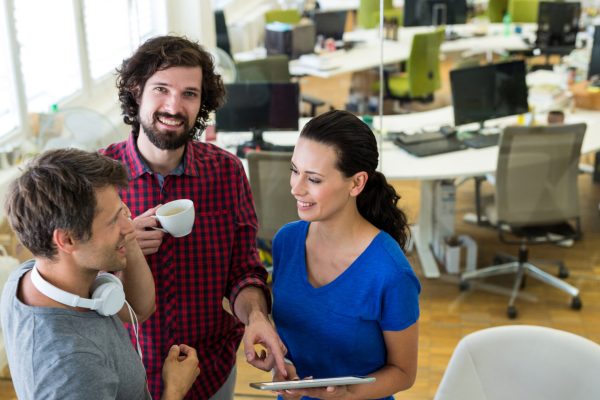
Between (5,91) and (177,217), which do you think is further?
(5,91)

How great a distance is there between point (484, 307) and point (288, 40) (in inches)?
117

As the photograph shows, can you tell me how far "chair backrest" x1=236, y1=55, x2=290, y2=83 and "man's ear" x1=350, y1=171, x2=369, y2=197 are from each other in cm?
382

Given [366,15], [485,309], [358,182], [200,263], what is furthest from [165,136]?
[366,15]

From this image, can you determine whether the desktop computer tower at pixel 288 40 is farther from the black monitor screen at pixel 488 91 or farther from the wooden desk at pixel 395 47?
the black monitor screen at pixel 488 91

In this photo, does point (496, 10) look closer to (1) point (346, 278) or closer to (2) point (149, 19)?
(2) point (149, 19)

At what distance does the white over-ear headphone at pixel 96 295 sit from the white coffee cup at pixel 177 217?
314 millimetres

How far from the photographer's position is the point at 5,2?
3.85 meters

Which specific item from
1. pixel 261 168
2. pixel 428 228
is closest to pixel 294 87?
pixel 261 168

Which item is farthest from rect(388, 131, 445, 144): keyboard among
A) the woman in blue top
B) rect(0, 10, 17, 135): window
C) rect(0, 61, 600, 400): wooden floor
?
the woman in blue top

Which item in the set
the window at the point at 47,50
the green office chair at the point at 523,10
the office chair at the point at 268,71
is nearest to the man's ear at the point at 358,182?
the window at the point at 47,50

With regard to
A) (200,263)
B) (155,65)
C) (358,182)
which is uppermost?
(155,65)

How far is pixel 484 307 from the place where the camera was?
165 inches

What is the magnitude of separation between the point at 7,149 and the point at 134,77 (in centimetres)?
203

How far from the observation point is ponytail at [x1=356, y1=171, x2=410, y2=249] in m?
1.85
